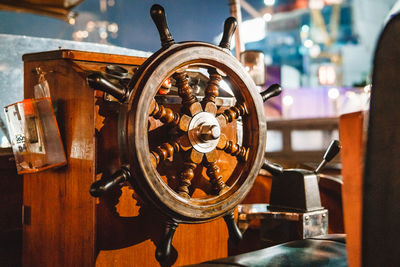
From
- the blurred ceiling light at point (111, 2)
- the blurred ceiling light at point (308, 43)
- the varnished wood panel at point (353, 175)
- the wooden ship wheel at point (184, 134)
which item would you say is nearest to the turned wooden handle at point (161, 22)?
the wooden ship wheel at point (184, 134)

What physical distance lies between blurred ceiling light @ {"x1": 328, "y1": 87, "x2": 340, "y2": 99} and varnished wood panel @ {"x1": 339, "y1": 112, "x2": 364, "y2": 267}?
1475 cm

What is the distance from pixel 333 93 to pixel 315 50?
5.51 metres

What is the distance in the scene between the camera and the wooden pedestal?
0.95 metres

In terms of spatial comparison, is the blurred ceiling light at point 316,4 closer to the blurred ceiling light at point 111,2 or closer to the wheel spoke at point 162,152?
the blurred ceiling light at point 111,2

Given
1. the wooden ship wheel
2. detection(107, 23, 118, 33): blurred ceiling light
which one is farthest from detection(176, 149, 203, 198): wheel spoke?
detection(107, 23, 118, 33): blurred ceiling light

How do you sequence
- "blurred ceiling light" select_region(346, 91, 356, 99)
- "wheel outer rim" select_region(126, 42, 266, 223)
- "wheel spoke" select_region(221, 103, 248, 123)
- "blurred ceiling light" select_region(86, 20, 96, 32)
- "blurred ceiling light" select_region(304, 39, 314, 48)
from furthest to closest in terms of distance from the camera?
"blurred ceiling light" select_region(304, 39, 314, 48)
"blurred ceiling light" select_region(346, 91, 356, 99)
"blurred ceiling light" select_region(86, 20, 96, 32)
"wheel spoke" select_region(221, 103, 248, 123)
"wheel outer rim" select_region(126, 42, 266, 223)

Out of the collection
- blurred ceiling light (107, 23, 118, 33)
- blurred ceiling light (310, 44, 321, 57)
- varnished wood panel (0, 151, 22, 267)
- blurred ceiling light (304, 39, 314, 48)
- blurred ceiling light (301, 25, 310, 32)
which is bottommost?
varnished wood panel (0, 151, 22, 267)

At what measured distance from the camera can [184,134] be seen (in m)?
0.91

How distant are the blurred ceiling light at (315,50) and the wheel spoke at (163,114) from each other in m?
Answer: 19.3

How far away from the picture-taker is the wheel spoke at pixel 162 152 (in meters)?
0.85

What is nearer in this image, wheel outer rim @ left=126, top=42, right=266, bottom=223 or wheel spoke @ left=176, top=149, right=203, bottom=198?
wheel outer rim @ left=126, top=42, right=266, bottom=223

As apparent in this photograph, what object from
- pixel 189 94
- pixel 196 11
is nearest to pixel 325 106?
pixel 196 11

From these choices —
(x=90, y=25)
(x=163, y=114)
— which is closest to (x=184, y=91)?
(x=163, y=114)

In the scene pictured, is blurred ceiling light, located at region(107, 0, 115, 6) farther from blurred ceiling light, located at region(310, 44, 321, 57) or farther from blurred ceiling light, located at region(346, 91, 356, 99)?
blurred ceiling light, located at region(310, 44, 321, 57)
